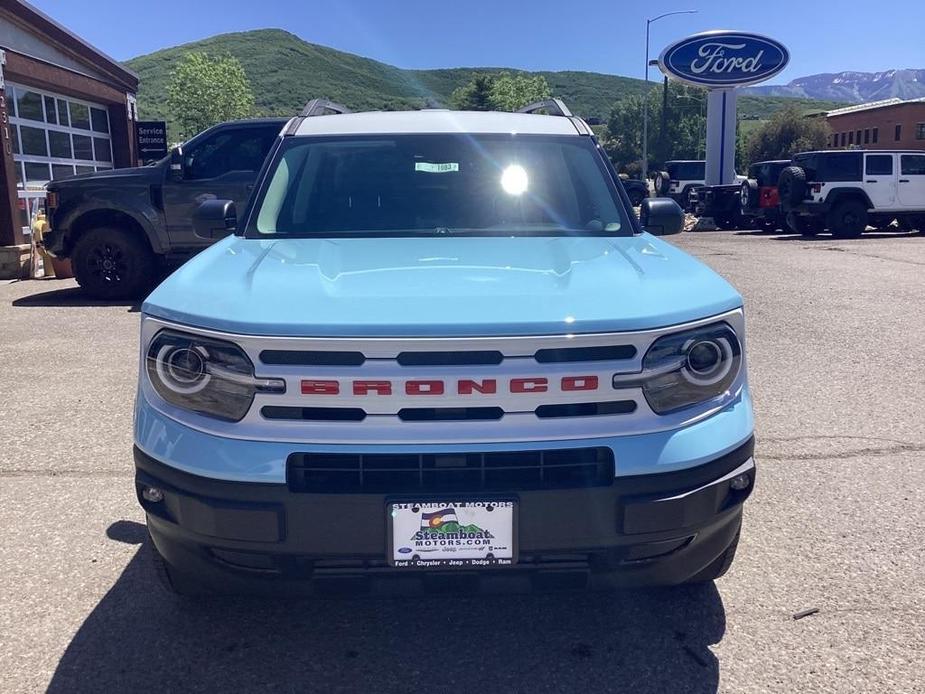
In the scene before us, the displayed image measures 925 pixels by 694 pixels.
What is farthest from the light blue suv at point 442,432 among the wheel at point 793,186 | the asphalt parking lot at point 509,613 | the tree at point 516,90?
the tree at point 516,90

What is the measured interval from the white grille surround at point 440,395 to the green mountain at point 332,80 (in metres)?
132

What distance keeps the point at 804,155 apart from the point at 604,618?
1876cm

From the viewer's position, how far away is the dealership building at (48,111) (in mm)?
12984

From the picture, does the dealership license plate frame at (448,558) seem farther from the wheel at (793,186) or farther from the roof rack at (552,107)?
the wheel at (793,186)

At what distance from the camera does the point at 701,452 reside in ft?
7.54

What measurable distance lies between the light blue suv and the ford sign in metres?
25.5

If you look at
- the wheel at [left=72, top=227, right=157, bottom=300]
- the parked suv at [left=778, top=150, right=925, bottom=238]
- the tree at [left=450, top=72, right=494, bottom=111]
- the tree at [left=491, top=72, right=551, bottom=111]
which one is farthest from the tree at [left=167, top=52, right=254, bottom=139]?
the wheel at [left=72, top=227, right=157, bottom=300]

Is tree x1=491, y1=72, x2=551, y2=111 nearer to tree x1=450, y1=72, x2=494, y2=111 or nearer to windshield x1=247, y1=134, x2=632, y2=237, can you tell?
tree x1=450, y1=72, x2=494, y2=111

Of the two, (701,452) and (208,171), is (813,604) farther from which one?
(208,171)

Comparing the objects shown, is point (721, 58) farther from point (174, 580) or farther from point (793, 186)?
point (174, 580)

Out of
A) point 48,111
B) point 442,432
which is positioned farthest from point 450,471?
point 48,111

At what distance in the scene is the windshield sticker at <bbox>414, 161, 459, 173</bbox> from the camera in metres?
3.79

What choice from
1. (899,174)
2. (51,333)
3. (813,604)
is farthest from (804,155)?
(813,604)

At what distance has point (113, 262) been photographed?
9867mm
